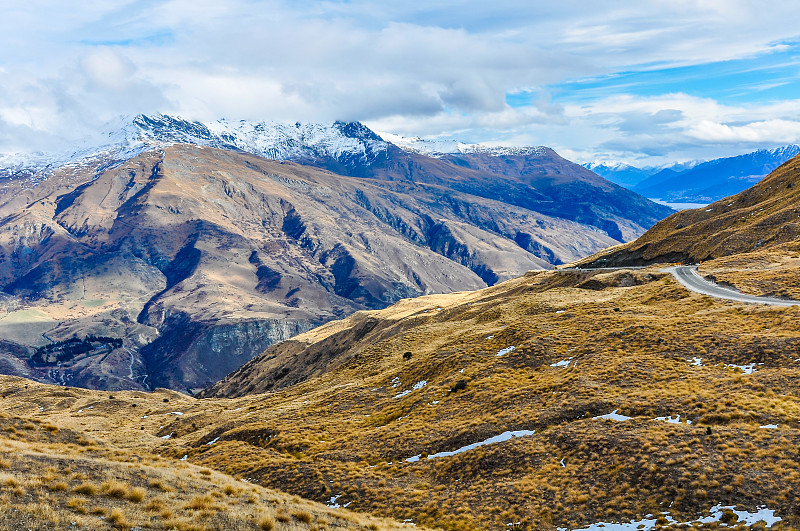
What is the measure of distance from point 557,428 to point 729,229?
79924 mm

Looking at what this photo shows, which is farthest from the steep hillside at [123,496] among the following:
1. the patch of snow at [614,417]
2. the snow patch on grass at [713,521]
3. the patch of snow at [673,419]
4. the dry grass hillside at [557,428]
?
the patch of snow at [673,419]

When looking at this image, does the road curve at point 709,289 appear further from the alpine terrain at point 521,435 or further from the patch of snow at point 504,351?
the patch of snow at point 504,351

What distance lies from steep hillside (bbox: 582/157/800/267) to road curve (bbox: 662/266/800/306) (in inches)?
576

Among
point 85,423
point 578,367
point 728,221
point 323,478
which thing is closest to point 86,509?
point 323,478

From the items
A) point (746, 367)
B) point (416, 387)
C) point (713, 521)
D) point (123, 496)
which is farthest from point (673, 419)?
point (123, 496)

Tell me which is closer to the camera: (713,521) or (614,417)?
(713,521)

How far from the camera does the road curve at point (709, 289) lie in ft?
157

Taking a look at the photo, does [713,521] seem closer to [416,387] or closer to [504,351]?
[504,351]

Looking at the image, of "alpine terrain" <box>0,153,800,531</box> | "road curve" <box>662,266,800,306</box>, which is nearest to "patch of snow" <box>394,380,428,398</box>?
"alpine terrain" <box>0,153,800,531</box>

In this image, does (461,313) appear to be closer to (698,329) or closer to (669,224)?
(698,329)

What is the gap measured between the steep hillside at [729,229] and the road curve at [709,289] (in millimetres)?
14629

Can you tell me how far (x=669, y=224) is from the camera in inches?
4727

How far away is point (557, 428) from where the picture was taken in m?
30.8

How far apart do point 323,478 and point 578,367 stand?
22.6 metres
